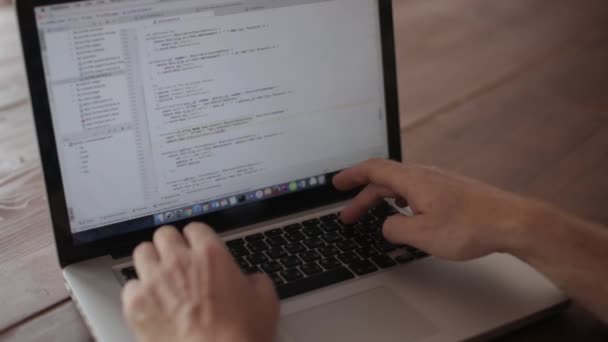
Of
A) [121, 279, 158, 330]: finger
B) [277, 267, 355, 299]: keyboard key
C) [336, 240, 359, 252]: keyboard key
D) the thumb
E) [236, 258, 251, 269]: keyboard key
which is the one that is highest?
[121, 279, 158, 330]: finger

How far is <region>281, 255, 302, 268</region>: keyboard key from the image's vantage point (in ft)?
2.94

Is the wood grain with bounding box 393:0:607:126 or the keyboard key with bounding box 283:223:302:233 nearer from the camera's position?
the keyboard key with bounding box 283:223:302:233

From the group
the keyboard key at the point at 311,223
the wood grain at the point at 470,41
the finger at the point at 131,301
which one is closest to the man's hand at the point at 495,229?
the keyboard key at the point at 311,223

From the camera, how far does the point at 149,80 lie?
2.87 feet

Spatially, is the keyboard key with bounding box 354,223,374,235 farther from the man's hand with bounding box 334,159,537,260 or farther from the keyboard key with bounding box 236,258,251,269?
the keyboard key with bounding box 236,258,251,269

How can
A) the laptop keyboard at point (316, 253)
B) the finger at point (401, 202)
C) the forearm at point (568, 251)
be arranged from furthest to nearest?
1. the finger at point (401, 202)
2. the laptop keyboard at point (316, 253)
3. the forearm at point (568, 251)

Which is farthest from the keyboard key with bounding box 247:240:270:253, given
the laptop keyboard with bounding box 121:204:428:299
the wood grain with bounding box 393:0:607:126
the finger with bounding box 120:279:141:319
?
the wood grain with bounding box 393:0:607:126

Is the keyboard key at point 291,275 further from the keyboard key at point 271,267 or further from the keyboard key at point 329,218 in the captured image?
the keyboard key at point 329,218

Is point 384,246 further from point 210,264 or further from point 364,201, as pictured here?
point 210,264

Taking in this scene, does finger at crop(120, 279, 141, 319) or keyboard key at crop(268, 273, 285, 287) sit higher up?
finger at crop(120, 279, 141, 319)

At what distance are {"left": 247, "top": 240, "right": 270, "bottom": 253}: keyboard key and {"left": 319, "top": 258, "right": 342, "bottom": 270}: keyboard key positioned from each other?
7 cm

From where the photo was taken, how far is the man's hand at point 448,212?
830mm

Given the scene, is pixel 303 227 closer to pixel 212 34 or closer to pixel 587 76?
pixel 212 34

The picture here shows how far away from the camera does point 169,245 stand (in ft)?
2.40
